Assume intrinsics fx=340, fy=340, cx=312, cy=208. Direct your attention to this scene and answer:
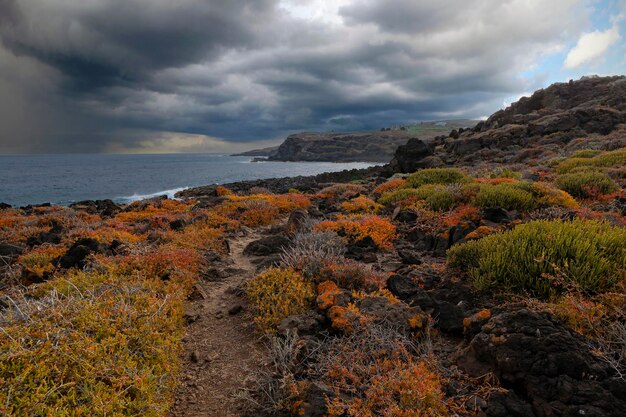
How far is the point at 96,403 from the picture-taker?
3322mm

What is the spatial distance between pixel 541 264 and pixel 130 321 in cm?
633

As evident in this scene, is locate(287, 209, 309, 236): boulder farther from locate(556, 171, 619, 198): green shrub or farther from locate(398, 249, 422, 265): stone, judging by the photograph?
locate(556, 171, 619, 198): green shrub

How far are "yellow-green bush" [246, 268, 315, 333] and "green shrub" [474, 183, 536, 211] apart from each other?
7.35 meters

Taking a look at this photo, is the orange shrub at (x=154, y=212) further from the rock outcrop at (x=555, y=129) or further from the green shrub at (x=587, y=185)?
the rock outcrop at (x=555, y=129)

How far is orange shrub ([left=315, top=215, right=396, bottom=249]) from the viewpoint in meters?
10.1

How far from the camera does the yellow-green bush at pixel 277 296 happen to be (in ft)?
19.8

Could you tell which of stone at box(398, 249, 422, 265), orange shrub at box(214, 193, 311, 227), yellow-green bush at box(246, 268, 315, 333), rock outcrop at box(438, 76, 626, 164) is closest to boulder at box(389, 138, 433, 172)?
rock outcrop at box(438, 76, 626, 164)

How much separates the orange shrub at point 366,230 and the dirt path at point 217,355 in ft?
12.3

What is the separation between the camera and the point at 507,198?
1080 cm

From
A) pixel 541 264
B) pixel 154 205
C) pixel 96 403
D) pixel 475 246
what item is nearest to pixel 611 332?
pixel 541 264

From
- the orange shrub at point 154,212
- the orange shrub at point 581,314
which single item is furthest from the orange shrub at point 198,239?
the orange shrub at point 581,314

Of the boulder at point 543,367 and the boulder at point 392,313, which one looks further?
the boulder at point 392,313

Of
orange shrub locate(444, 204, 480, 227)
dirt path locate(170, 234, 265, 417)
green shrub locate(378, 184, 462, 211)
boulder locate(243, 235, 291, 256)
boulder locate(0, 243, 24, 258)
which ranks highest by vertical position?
green shrub locate(378, 184, 462, 211)

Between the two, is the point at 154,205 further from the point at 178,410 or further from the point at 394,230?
the point at 178,410
